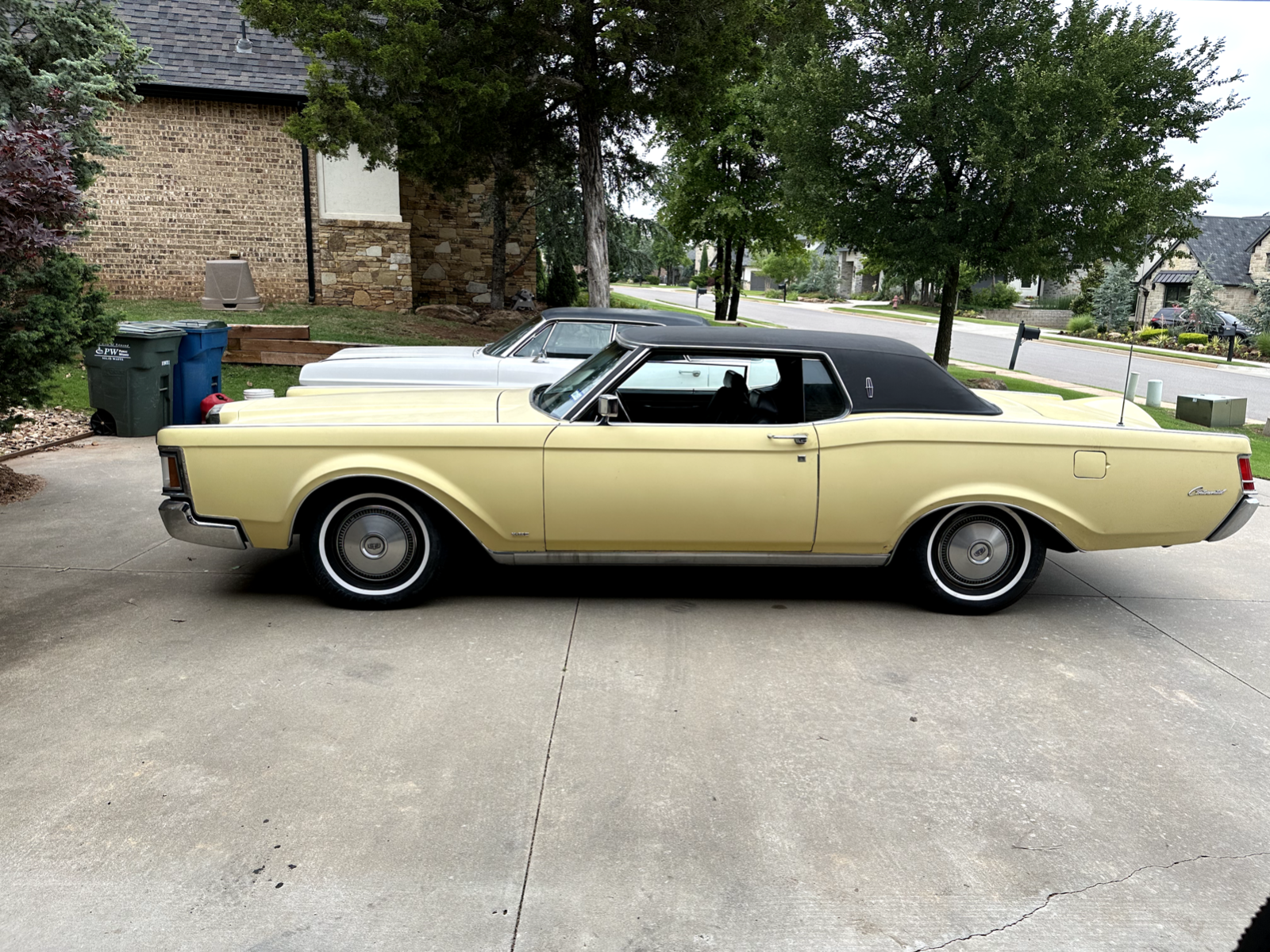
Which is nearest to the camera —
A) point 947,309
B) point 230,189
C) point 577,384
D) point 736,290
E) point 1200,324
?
point 577,384

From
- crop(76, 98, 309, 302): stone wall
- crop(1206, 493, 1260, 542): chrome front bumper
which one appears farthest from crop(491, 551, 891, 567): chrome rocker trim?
crop(76, 98, 309, 302): stone wall

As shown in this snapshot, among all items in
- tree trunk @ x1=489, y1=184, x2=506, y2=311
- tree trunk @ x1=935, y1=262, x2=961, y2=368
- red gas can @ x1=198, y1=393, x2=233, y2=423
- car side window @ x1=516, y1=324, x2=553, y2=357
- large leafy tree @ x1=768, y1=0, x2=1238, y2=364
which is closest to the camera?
red gas can @ x1=198, y1=393, x2=233, y2=423

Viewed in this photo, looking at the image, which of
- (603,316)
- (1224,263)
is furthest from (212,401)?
(1224,263)

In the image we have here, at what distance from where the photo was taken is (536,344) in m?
8.76

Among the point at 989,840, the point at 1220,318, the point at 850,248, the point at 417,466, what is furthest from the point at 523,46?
the point at 1220,318

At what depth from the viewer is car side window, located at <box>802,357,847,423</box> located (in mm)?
4895

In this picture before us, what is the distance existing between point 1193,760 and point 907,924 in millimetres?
1618

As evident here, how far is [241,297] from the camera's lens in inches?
743

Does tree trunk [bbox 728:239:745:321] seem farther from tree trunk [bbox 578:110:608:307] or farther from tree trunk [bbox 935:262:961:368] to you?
tree trunk [bbox 935:262:961:368]

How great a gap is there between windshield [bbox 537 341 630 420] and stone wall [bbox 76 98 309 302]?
16911 mm

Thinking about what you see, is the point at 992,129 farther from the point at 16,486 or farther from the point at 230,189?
the point at 230,189

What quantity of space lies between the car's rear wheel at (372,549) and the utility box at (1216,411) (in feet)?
40.7

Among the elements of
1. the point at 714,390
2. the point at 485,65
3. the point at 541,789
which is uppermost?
the point at 485,65

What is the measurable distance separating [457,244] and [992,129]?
1394cm
